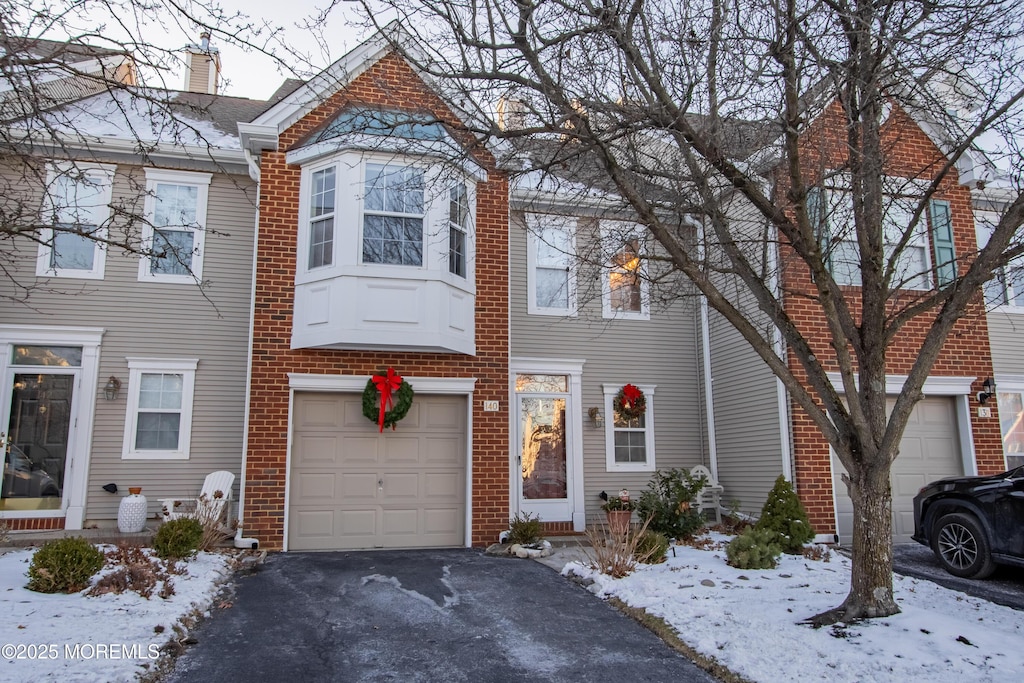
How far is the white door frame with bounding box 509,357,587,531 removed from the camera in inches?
448

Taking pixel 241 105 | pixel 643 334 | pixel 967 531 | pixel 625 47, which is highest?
pixel 241 105

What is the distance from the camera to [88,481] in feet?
33.3

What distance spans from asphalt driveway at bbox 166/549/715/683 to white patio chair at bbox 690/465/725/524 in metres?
4.24

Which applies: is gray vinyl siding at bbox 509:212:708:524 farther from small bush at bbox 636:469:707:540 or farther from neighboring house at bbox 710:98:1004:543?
small bush at bbox 636:469:707:540

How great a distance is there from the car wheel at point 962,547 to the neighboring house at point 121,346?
932 centimetres

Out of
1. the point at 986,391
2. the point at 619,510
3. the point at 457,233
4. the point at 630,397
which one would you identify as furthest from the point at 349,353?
the point at 986,391

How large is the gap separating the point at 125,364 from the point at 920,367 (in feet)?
33.3

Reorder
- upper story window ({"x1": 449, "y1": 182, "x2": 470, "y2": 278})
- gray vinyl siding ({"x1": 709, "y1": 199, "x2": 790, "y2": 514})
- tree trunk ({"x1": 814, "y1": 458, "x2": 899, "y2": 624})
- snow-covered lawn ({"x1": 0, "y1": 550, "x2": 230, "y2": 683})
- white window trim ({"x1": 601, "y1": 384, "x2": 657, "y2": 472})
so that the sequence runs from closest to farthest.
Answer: snow-covered lawn ({"x1": 0, "y1": 550, "x2": 230, "y2": 683}), tree trunk ({"x1": 814, "y1": 458, "x2": 899, "y2": 624}), upper story window ({"x1": 449, "y1": 182, "x2": 470, "y2": 278}), gray vinyl siding ({"x1": 709, "y1": 199, "x2": 790, "y2": 514}), white window trim ({"x1": 601, "y1": 384, "x2": 657, "y2": 472})

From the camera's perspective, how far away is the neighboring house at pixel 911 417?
1033 cm

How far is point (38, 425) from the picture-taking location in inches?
403

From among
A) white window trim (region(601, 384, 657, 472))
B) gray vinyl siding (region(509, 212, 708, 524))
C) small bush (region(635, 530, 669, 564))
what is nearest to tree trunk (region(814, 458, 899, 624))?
small bush (region(635, 530, 669, 564))

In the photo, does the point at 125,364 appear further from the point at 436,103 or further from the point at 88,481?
the point at 436,103

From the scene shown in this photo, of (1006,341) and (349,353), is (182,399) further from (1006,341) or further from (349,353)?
(1006,341)

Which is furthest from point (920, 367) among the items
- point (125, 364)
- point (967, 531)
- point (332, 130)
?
point (125, 364)
